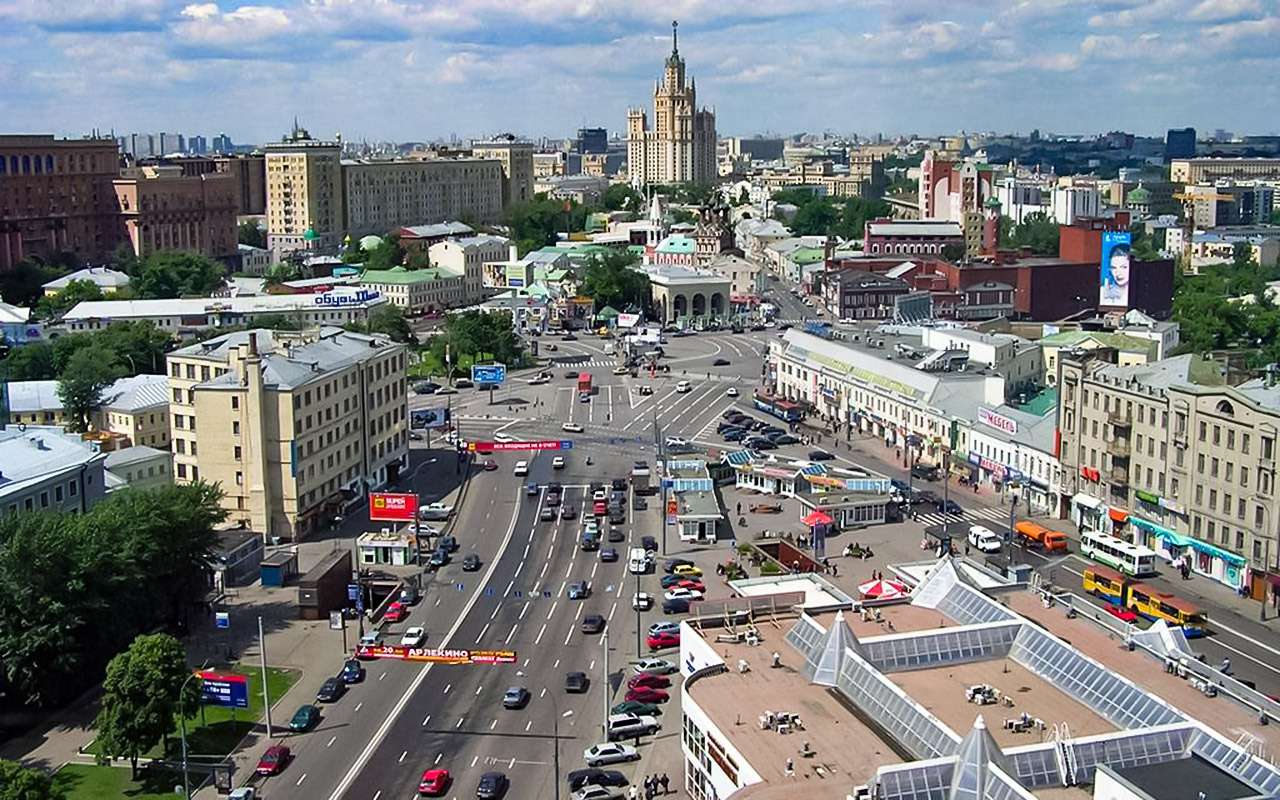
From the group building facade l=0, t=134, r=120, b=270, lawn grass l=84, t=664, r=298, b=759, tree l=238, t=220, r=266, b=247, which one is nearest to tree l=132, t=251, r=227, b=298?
building facade l=0, t=134, r=120, b=270

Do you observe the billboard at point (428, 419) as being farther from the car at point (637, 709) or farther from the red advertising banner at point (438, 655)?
the car at point (637, 709)

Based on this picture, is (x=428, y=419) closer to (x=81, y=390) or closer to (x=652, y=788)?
(x=81, y=390)

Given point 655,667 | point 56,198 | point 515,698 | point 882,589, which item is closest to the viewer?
point 515,698

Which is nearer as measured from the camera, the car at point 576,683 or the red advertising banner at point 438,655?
the car at point 576,683

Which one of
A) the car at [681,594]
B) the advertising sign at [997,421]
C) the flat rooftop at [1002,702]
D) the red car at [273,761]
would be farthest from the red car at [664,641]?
the advertising sign at [997,421]

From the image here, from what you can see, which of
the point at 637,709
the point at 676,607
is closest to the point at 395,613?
the point at 676,607
